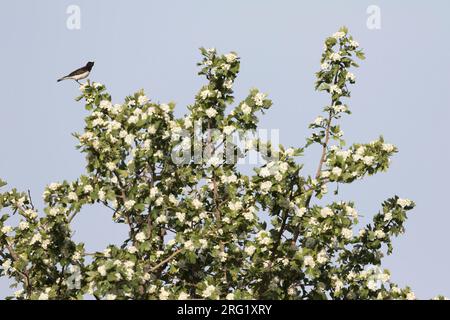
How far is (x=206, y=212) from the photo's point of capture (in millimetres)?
18422

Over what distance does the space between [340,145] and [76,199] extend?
5.96 metres

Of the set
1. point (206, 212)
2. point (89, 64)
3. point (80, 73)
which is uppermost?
point (89, 64)

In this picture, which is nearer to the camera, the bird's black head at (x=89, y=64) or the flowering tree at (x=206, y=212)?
the flowering tree at (x=206, y=212)

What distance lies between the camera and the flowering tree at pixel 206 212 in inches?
658

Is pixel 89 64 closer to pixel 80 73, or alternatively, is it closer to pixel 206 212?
pixel 80 73

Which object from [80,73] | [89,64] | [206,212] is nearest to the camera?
[206,212]

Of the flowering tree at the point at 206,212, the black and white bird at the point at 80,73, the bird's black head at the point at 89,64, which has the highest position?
the bird's black head at the point at 89,64

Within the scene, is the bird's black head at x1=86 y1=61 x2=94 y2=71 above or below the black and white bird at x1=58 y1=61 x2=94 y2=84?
above

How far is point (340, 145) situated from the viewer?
59.9ft

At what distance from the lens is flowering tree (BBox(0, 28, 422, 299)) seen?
1672cm

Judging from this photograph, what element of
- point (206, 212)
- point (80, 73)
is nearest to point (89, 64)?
point (80, 73)
